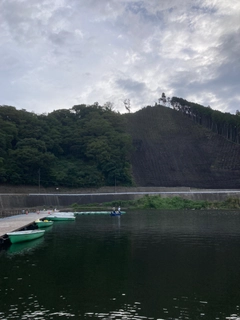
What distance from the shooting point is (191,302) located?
555 inches

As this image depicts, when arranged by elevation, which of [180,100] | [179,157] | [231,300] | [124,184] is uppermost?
[180,100]

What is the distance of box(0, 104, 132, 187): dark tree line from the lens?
246ft

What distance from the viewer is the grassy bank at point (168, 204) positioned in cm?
6962

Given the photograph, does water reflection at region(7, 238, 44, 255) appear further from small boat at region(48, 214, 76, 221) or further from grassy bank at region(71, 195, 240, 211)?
grassy bank at region(71, 195, 240, 211)

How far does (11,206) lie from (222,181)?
176 feet

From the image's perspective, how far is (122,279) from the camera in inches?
682

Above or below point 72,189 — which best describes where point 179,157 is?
above

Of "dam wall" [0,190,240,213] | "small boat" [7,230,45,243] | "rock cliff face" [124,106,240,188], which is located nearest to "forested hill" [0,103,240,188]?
"rock cliff face" [124,106,240,188]

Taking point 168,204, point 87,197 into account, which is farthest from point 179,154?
point 87,197

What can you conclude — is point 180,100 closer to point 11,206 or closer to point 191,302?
point 11,206

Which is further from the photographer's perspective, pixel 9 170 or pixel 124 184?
pixel 124 184

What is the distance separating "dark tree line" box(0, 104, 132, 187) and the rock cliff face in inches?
271

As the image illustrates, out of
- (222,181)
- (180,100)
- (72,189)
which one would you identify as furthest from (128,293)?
(180,100)

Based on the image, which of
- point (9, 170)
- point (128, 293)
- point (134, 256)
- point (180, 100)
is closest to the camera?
point (128, 293)
